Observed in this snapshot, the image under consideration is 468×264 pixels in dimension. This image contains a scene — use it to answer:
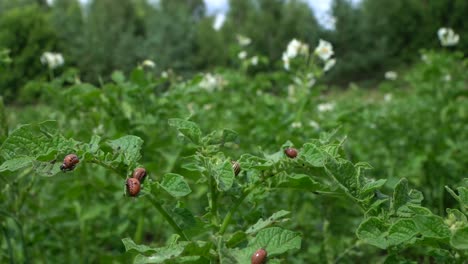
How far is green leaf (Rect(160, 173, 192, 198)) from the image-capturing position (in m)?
1.14

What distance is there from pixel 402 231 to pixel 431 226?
0.17 ft

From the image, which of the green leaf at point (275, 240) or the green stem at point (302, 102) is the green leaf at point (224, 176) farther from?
the green stem at point (302, 102)

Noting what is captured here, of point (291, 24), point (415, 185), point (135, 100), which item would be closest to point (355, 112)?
point (415, 185)

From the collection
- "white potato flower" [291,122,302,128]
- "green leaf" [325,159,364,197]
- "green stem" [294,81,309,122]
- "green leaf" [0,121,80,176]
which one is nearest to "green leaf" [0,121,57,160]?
"green leaf" [0,121,80,176]

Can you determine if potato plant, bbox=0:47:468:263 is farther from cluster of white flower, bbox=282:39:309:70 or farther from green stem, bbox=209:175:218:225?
cluster of white flower, bbox=282:39:309:70

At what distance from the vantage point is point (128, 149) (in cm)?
125

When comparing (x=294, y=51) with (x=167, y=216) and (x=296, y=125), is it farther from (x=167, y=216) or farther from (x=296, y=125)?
(x=167, y=216)

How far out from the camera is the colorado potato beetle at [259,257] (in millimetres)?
1000

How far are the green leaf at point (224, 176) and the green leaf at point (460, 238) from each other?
0.43 m

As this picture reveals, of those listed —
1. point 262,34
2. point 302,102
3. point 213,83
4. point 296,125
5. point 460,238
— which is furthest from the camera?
point 262,34

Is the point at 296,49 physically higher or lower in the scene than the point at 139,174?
higher

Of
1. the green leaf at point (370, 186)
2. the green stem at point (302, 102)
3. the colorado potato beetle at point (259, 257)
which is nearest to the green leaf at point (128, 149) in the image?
the colorado potato beetle at point (259, 257)

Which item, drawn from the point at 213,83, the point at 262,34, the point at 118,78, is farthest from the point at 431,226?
the point at 262,34

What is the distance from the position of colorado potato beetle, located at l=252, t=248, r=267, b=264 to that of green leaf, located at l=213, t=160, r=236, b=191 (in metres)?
0.16
